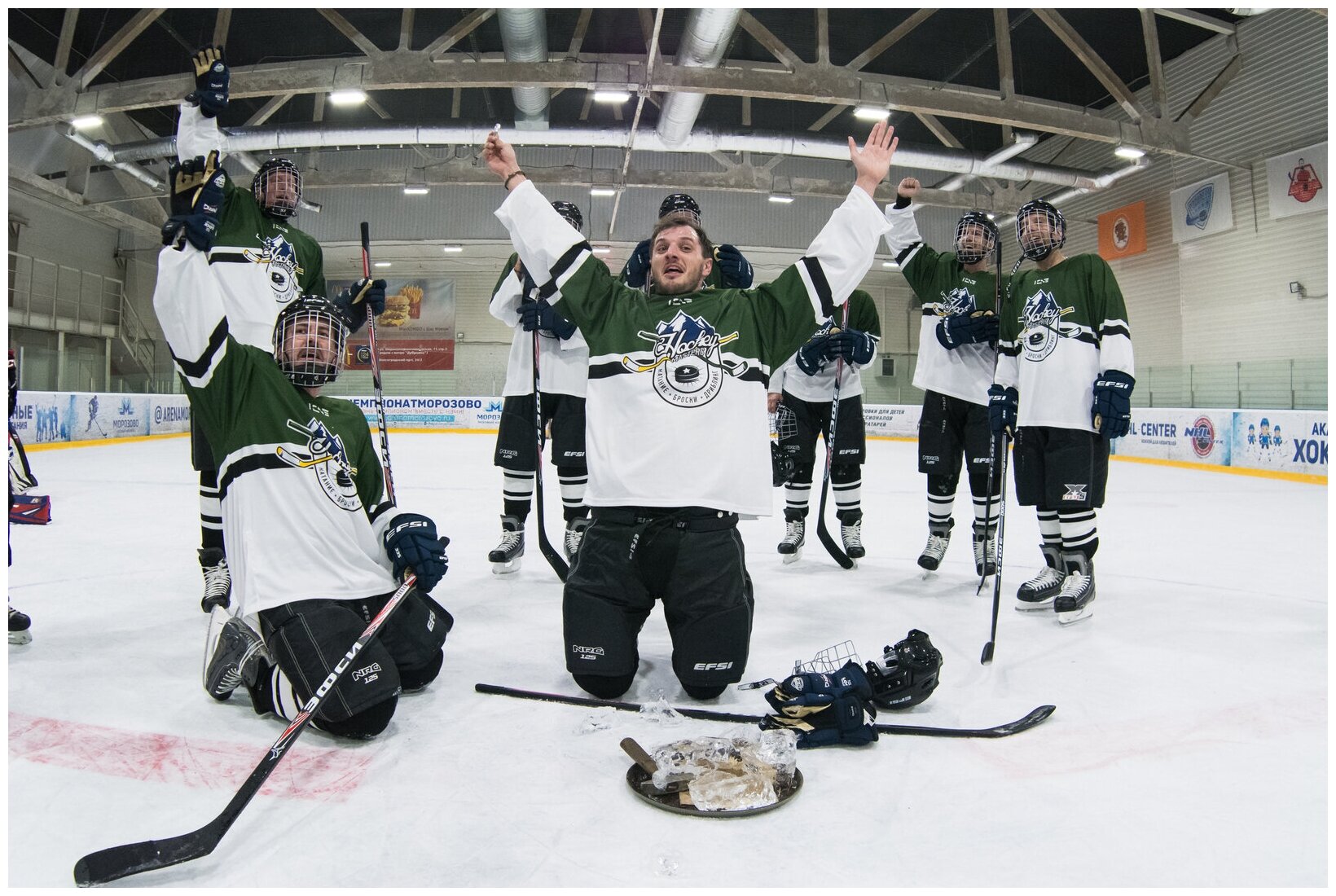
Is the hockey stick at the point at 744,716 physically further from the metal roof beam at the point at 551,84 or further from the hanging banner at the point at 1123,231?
the hanging banner at the point at 1123,231

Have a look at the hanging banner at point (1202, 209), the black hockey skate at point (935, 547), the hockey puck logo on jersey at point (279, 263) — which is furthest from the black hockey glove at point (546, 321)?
the hanging banner at point (1202, 209)

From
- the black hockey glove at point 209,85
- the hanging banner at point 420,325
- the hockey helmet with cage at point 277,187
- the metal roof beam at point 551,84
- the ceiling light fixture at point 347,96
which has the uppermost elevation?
the metal roof beam at point 551,84

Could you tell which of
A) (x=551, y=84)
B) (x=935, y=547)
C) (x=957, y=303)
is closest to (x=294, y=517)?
(x=935, y=547)

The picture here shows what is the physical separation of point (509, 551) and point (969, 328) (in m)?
2.15

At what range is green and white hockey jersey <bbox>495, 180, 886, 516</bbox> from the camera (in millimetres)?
2115

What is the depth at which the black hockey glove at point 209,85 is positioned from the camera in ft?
7.69

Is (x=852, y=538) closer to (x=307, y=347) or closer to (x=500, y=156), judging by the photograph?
(x=500, y=156)

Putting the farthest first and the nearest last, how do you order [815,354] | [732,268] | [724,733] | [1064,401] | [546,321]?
1. [815,354]
2. [546,321]
3. [1064,401]
4. [732,268]
5. [724,733]

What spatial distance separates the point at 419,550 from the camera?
191 centimetres

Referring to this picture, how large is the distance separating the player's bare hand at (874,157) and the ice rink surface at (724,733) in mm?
1298

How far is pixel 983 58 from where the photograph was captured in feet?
39.3

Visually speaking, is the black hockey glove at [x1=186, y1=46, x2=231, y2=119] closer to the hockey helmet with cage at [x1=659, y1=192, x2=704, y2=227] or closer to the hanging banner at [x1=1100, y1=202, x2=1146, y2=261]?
the hockey helmet with cage at [x1=659, y1=192, x2=704, y2=227]

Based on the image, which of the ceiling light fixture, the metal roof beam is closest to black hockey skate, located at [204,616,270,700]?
Result: the metal roof beam

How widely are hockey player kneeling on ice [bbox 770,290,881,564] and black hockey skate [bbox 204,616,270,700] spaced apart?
8.22 ft
